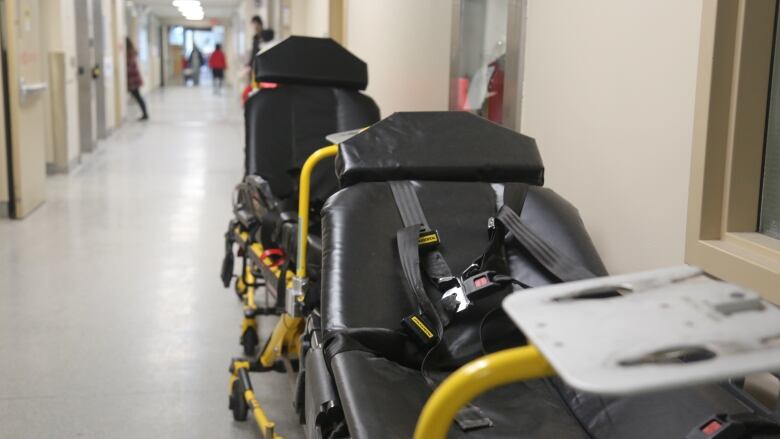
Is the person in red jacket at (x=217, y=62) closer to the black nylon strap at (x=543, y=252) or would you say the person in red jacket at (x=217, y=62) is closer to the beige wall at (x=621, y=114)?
the beige wall at (x=621, y=114)

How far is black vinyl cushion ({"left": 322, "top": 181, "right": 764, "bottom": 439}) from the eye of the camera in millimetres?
1492

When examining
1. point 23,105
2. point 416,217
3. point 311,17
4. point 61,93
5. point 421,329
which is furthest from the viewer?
point 311,17

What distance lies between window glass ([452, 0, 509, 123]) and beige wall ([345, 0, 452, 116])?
0.50 feet

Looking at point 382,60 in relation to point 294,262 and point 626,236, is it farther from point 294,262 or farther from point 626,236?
point 626,236

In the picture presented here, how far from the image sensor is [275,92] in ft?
11.8

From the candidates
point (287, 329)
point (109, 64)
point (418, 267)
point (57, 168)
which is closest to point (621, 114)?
point (418, 267)

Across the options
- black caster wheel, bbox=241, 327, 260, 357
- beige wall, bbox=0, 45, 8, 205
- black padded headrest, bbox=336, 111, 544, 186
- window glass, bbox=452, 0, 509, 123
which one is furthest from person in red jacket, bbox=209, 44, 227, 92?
black padded headrest, bbox=336, 111, 544, 186

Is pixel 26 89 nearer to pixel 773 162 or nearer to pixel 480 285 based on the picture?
pixel 480 285

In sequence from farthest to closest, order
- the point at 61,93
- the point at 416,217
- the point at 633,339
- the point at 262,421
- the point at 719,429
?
1. the point at 61,93
2. the point at 262,421
3. the point at 416,217
4. the point at 719,429
5. the point at 633,339

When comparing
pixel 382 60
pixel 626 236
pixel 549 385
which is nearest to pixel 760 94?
pixel 626 236

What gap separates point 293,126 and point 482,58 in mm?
888

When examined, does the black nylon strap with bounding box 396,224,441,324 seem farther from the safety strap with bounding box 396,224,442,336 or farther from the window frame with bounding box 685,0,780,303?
the window frame with bounding box 685,0,780,303

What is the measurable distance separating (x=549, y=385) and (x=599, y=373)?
41.4 inches

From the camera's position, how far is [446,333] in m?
1.86
